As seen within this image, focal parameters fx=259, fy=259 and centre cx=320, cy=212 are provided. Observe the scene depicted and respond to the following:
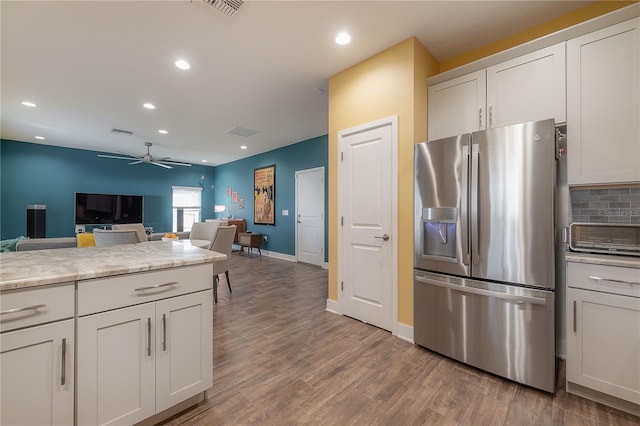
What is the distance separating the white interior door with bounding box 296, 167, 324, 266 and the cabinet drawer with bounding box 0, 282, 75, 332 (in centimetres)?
465

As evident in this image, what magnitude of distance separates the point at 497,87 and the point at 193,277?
2.75m

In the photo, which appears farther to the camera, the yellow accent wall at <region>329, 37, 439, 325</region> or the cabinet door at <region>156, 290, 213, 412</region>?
the yellow accent wall at <region>329, 37, 439, 325</region>

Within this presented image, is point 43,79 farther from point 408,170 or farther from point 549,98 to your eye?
point 549,98

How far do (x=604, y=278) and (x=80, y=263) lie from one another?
303cm

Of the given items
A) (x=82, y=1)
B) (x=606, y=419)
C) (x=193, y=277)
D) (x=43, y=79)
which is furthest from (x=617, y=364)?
(x=43, y=79)

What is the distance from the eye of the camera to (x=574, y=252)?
174 centimetres

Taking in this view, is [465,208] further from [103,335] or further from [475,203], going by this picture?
[103,335]

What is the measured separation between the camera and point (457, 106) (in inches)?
94.1

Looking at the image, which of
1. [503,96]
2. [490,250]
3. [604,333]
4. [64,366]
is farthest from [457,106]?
[64,366]

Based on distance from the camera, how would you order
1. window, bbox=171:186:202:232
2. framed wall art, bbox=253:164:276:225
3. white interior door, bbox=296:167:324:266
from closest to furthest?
white interior door, bbox=296:167:324:266
framed wall art, bbox=253:164:276:225
window, bbox=171:186:202:232

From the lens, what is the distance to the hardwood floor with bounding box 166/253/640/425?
4.97ft

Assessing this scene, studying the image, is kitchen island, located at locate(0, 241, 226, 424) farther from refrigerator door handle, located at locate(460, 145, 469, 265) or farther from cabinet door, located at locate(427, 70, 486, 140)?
cabinet door, located at locate(427, 70, 486, 140)

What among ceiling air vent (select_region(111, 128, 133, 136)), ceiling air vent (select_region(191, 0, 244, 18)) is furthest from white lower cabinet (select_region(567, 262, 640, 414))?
ceiling air vent (select_region(111, 128, 133, 136))

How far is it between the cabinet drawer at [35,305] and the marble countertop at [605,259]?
2.83 metres
